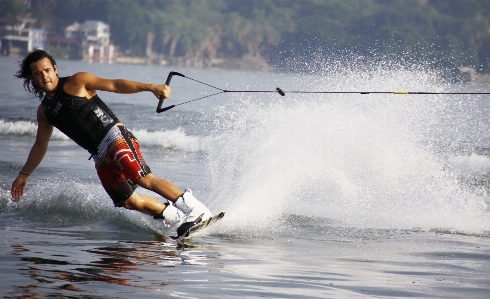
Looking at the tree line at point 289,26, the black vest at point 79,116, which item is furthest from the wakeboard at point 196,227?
the tree line at point 289,26

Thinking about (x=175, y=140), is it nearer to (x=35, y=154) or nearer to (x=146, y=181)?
(x=35, y=154)

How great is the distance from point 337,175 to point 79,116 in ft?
13.8

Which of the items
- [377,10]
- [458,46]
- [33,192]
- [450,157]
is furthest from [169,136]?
[377,10]

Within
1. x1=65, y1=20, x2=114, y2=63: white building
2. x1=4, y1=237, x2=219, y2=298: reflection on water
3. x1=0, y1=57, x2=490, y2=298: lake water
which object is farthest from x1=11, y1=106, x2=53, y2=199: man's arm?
x1=65, y1=20, x2=114, y2=63: white building

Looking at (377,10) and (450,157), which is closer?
(450,157)

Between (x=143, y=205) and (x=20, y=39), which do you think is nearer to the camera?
(x=143, y=205)

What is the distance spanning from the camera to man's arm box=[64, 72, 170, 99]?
588cm

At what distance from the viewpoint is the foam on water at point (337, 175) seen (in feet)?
26.5

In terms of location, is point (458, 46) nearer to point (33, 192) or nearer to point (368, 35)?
point (368, 35)

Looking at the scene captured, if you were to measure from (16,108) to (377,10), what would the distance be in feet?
192

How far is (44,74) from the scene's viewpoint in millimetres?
6066

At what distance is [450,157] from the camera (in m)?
15.5

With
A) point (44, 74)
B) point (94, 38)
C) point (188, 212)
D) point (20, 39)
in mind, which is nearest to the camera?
point (44, 74)

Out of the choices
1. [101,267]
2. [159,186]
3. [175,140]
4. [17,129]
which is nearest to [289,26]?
[17,129]
